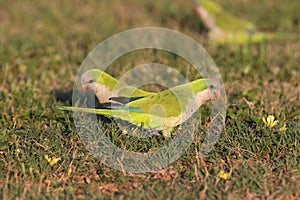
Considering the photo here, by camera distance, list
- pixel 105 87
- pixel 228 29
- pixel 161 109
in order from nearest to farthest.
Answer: pixel 161 109
pixel 105 87
pixel 228 29

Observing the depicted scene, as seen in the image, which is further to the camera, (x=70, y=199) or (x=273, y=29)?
(x=273, y=29)

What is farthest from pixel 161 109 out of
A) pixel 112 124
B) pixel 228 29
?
pixel 228 29

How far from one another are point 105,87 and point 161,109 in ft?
2.05

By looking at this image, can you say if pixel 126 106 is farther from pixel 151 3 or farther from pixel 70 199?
pixel 151 3

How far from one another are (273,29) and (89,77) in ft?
11.9

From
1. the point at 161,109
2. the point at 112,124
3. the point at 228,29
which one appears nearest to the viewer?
the point at 161,109

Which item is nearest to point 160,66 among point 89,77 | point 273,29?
point 89,77

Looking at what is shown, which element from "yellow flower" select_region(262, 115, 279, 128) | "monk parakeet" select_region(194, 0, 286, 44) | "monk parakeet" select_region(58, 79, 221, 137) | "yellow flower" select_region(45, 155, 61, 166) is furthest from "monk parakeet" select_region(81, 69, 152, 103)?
"monk parakeet" select_region(194, 0, 286, 44)

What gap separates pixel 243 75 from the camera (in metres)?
5.46

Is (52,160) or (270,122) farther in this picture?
(270,122)

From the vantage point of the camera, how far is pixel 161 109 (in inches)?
148

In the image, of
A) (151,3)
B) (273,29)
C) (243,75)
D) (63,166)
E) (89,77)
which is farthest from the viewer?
(151,3)

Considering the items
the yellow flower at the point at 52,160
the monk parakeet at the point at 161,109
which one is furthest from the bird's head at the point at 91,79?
the yellow flower at the point at 52,160

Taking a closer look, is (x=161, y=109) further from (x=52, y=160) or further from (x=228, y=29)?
(x=228, y=29)
